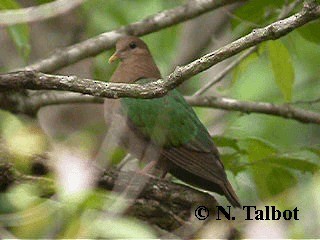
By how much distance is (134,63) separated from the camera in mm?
5938

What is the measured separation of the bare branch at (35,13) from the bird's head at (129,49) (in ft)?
3.55

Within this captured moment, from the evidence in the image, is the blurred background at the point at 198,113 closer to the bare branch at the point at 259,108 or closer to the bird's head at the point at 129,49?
the bare branch at the point at 259,108

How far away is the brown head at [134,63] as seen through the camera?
19.2ft

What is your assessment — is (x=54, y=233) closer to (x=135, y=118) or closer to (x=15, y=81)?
(x=15, y=81)

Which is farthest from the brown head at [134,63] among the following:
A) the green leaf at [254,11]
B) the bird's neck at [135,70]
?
the green leaf at [254,11]

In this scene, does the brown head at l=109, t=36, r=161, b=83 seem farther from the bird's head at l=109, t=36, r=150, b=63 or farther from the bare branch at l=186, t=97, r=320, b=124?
the bare branch at l=186, t=97, r=320, b=124

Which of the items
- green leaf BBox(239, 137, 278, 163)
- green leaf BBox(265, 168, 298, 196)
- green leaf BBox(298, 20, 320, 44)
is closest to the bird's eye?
green leaf BBox(298, 20, 320, 44)

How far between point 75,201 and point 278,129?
5753 mm

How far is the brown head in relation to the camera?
5840 millimetres

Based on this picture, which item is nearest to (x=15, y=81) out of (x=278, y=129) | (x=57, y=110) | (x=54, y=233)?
(x=54, y=233)

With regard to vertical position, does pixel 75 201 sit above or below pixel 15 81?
below

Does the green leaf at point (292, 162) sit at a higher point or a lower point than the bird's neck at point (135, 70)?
lower

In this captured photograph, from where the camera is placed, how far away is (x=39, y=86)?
3.78 m

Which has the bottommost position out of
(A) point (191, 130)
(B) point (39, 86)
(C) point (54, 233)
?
(C) point (54, 233)
